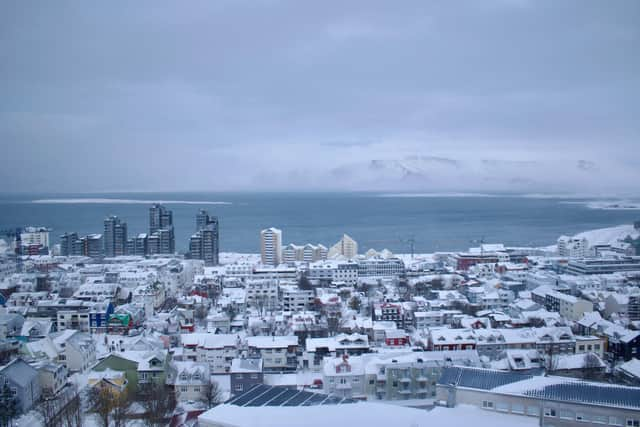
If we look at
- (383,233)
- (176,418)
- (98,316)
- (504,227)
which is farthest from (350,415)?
(504,227)

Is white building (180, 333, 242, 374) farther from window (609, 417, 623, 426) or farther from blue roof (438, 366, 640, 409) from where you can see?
window (609, 417, 623, 426)

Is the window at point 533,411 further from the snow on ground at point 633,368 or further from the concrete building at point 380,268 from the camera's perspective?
the concrete building at point 380,268

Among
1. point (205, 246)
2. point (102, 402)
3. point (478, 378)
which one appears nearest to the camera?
point (478, 378)

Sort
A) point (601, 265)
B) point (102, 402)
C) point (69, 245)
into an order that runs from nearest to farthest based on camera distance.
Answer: point (102, 402) < point (601, 265) < point (69, 245)

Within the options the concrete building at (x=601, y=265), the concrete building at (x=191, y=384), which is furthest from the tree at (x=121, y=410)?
the concrete building at (x=601, y=265)

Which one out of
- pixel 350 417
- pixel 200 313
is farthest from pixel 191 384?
pixel 200 313

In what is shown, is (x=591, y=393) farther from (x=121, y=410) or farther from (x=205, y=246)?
(x=205, y=246)
